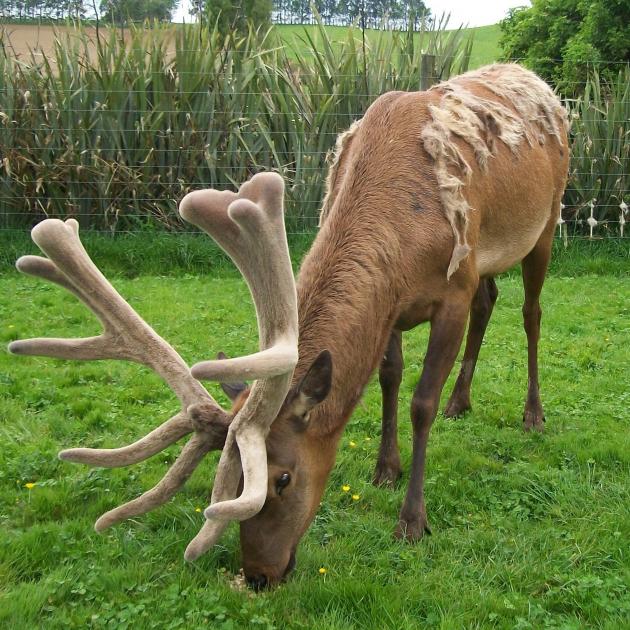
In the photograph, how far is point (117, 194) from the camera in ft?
31.2

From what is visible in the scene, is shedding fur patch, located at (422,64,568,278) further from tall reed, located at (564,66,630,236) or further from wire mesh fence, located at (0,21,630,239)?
tall reed, located at (564,66,630,236)

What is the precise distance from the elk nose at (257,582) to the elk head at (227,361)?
0.04 metres

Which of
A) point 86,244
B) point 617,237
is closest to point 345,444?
point 86,244

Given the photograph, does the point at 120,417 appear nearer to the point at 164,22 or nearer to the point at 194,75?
the point at 194,75

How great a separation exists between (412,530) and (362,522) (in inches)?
9.6

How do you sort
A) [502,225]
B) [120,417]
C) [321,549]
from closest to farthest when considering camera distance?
[321,549] < [502,225] < [120,417]

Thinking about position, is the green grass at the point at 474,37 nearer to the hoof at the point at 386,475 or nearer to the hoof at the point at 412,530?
the hoof at the point at 386,475

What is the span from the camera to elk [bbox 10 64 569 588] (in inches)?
110

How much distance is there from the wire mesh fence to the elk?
4.96m

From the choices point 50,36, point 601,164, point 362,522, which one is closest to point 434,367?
point 362,522

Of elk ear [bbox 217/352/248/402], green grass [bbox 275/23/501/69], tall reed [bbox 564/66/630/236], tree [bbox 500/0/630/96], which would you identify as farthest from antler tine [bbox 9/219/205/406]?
tree [bbox 500/0/630/96]

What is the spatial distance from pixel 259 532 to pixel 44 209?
7.32 meters

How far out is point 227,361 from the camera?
2.49 m

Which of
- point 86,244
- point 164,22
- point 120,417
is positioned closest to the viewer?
point 120,417
